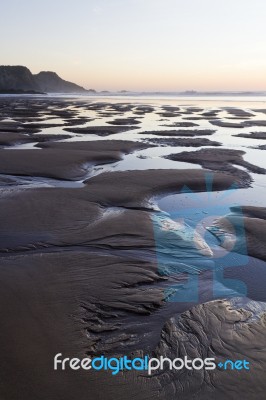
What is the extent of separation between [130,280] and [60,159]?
314 inches

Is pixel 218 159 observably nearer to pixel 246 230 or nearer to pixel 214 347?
pixel 246 230

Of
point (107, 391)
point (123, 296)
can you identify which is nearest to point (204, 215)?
point (123, 296)

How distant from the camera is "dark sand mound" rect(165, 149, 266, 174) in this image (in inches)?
451

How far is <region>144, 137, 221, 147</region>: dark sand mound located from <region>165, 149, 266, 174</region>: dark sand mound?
6.52ft

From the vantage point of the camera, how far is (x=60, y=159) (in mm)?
11656

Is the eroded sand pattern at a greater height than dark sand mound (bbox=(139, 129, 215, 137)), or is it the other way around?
dark sand mound (bbox=(139, 129, 215, 137))

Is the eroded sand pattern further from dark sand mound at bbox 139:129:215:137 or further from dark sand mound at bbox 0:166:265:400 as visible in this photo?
dark sand mound at bbox 139:129:215:137

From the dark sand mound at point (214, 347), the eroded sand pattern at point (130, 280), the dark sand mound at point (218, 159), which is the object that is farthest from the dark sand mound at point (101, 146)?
the dark sand mound at point (214, 347)

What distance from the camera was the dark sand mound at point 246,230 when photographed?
548cm

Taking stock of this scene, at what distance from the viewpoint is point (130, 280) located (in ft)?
14.6

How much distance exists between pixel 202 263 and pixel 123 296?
1.42 metres

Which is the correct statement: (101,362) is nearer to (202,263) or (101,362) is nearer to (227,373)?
(227,373)

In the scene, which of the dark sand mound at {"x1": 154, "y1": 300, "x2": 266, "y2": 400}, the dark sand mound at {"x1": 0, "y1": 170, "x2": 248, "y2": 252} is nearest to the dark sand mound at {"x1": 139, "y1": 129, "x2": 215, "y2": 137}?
the dark sand mound at {"x1": 0, "y1": 170, "x2": 248, "y2": 252}

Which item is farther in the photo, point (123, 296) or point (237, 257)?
point (237, 257)
